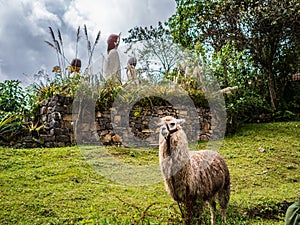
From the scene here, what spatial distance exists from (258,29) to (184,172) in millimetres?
9851

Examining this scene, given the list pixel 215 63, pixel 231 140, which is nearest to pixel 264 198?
pixel 231 140

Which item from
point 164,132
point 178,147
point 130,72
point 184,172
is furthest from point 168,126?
point 130,72

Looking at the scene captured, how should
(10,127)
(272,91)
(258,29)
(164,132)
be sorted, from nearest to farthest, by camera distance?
(164,132), (10,127), (258,29), (272,91)

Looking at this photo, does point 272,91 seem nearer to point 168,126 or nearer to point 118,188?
point 118,188

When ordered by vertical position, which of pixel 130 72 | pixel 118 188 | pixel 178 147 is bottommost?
pixel 118 188

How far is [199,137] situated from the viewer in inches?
324

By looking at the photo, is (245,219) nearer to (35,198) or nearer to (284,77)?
(35,198)

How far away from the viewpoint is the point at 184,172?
309 centimetres

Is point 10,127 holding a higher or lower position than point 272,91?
lower

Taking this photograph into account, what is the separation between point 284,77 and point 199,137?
20.5 ft

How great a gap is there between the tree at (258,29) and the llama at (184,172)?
351 inches

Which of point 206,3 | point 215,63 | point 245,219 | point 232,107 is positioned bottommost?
point 245,219

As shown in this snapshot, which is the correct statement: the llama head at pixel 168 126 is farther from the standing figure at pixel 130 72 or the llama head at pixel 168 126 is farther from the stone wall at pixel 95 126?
the standing figure at pixel 130 72

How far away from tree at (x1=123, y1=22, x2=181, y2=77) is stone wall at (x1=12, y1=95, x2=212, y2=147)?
7.21ft
